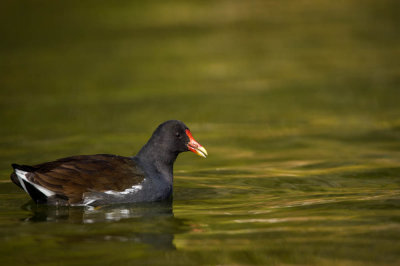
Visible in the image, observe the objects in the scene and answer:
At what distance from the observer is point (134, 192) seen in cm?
718

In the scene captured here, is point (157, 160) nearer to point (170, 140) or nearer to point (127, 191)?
point (170, 140)

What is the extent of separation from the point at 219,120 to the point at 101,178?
497 cm

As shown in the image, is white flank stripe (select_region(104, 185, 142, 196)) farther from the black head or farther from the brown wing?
the black head

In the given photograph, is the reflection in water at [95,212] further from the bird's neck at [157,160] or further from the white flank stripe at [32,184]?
the bird's neck at [157,160]

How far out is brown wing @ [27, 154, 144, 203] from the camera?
6.95 m

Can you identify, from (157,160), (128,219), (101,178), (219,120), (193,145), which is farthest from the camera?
(219,120)

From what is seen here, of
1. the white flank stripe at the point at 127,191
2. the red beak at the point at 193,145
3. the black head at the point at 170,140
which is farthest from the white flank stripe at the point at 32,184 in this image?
the red beak at the point at 193,145

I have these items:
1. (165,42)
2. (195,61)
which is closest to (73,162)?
(195,61)

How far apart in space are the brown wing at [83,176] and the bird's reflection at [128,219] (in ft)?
0.60

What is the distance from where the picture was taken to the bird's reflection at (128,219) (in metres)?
6.29

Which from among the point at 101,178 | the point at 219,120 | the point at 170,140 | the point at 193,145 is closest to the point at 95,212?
the point at 101,178

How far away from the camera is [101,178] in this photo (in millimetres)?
7090

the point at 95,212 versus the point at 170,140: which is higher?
the point at 170,140

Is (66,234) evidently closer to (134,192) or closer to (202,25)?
(134,192)
